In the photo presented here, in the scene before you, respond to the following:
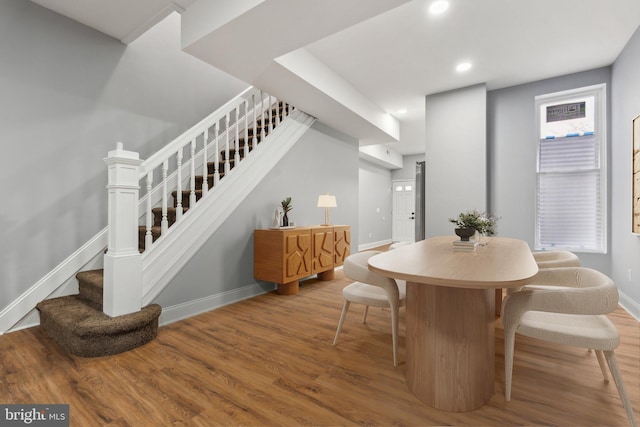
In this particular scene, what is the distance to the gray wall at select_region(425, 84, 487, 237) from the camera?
4.25m

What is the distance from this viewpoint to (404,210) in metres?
9.59

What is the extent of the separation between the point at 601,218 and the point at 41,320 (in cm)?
637

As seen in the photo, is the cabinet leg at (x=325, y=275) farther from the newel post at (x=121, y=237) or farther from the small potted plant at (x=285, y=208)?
the newel post at (x=121, y=237)

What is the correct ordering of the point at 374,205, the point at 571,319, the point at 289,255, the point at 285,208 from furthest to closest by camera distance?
the point at 374,205
the point at 285,208
the point at 289,255
the point at 571,319

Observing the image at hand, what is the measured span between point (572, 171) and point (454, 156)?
154 cm

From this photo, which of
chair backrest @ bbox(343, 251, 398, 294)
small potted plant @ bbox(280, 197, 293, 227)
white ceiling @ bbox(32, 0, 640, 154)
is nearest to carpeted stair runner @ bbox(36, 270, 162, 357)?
chair backrest @ bbox(343, 251, 398, 294)

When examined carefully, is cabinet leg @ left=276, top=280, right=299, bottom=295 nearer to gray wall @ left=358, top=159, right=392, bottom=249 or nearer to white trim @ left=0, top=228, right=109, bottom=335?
white trim @ left=0, top=228, right=109, bottom=335

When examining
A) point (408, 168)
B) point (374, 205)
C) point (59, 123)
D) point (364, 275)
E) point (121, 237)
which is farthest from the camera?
point (408, 168)

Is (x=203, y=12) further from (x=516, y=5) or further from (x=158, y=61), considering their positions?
(x=516, y=5)

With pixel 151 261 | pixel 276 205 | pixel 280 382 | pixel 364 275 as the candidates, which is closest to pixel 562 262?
pixel 364 275

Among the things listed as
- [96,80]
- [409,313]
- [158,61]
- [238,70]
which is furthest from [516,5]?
[96,80]

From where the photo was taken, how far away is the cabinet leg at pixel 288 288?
3789 mm

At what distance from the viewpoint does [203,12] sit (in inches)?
103

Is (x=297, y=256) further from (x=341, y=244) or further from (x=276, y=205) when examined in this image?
(x=341, y=244)
